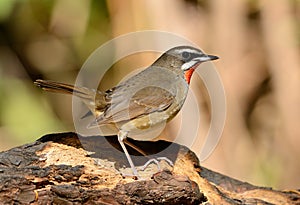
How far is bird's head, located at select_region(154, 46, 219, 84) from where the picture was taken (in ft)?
12.0

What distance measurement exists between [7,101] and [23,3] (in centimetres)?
88

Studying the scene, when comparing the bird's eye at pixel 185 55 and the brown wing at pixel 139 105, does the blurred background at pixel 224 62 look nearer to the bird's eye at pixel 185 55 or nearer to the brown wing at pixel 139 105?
the bird's eye at pixel 185 55

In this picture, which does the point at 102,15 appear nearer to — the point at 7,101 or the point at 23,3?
the point at 23,3

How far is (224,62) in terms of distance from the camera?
5.71 meters

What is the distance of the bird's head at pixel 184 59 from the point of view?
365cm

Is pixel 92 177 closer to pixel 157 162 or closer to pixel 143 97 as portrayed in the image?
pixel 157 162

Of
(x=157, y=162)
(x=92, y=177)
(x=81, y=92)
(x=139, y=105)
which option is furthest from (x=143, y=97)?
(x=92, y=177)

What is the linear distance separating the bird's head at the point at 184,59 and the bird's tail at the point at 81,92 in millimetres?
498

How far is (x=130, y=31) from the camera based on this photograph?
5699mm

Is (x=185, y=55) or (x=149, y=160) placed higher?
(x=185, y=55)

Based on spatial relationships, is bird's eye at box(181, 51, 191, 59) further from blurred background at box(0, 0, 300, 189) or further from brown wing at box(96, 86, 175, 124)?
blurred background at box(0, 0, 300, 189)

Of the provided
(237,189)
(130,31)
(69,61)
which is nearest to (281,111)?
(130,31)

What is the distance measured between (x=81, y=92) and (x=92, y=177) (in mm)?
709

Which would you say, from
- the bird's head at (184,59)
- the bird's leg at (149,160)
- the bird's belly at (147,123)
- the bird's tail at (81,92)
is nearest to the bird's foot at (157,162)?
the bird's leg at (149,160)
